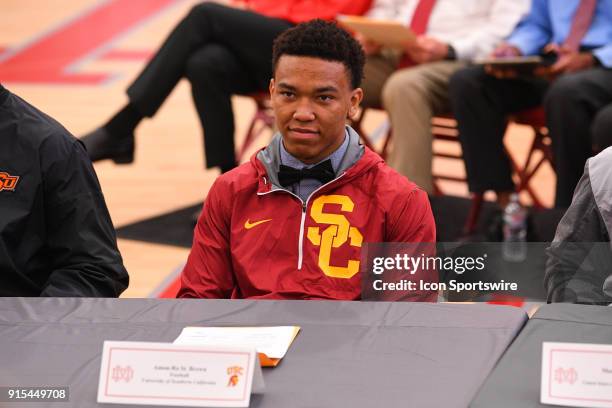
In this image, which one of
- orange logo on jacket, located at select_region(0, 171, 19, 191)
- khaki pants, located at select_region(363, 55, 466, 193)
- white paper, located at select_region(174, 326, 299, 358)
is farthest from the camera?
khaki pants, located at select_region(363, 55, 466, 193)

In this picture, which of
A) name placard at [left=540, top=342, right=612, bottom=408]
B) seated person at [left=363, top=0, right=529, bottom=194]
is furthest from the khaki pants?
name placard at [left=540, top=342, right=612, bottom=408]

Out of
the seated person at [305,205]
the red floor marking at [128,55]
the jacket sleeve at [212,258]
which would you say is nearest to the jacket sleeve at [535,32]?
the seated person at [305,205]

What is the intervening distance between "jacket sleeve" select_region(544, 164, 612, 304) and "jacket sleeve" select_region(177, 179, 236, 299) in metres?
0.71

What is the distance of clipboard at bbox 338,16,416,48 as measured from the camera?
4375 mm

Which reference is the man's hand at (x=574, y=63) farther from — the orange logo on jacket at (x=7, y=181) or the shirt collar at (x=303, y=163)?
the orange logo on jacket at (x=7, y=181)

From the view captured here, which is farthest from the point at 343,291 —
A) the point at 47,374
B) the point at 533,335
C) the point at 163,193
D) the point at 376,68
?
the point at 163,193

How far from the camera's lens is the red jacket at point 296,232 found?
2367 mm

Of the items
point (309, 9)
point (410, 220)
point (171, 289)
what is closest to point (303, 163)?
point (410, 220)

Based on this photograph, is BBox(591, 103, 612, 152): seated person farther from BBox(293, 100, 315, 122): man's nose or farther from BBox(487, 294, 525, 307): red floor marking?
BBox(487, 294, 525, 307): red floor marking

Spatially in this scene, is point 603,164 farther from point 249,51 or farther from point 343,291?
point 249,51

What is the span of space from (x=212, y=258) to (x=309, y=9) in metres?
2.61

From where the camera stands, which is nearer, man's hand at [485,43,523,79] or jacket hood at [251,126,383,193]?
jacket hood at [251,126,383,193]

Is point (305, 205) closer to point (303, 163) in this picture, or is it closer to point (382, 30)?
point (303, 163)

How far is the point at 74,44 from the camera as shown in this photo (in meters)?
8.61
